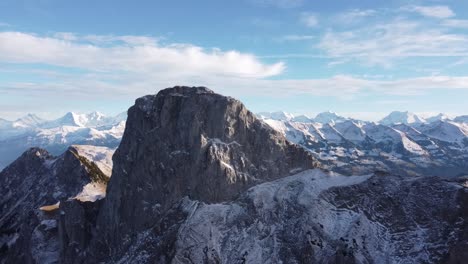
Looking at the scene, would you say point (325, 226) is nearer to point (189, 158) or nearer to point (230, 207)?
point (230, 207)

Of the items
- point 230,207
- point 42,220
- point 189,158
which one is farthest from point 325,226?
point 42,220

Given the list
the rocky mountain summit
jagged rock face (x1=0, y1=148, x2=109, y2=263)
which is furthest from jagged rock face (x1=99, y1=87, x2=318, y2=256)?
jagged rock face (x1=0, y1=148, x2=109, y2=263)

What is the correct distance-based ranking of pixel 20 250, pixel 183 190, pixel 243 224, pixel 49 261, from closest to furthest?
pixel 243 224 → pixel 183 190 → pixel 49 261 → pixel 20 250

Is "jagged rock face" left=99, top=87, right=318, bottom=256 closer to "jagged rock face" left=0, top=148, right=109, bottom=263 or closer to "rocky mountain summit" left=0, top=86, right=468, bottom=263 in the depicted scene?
"rocky mountain summit" left=0, top=86, right=468, bottom=263

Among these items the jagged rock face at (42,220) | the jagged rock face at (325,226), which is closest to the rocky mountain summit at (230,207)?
the jagged rock face at (325,226)

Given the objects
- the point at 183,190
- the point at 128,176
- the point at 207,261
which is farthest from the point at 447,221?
the point at 128,176

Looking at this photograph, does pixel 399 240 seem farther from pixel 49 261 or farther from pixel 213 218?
pixel 49 261
